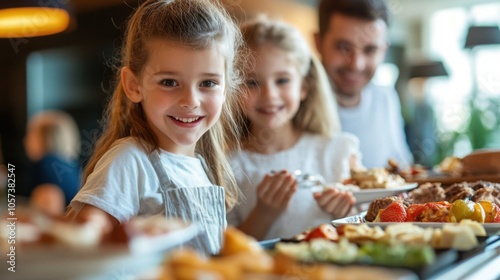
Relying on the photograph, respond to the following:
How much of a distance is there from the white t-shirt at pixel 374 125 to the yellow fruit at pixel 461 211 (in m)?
1.79

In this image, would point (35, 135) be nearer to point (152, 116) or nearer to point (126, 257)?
point (152, 116)

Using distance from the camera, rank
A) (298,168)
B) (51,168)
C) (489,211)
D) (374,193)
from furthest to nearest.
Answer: (51,168)
(298,168)
(374,193)
(489,211)

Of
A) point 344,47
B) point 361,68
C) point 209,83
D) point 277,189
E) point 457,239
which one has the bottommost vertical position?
point 457,239

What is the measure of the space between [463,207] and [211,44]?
0.74 m

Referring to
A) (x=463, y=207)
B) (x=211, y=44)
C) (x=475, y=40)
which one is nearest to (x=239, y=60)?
(x=211, y=44)

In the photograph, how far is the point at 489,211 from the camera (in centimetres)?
161

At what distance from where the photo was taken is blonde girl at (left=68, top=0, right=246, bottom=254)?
1524mm

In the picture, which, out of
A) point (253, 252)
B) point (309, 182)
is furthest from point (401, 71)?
point (253, 252)

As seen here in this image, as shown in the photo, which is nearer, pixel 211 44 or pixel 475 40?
pixel 211 44

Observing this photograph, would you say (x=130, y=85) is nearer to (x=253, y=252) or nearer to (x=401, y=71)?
(x=253, y=252)

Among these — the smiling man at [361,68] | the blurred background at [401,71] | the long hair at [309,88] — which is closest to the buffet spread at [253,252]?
the long hair at [309,88]

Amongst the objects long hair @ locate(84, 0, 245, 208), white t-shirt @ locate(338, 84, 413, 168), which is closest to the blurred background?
white t-shirt @ locate(338, 84, 413, 168)

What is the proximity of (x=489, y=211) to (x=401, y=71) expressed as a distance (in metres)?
7.48

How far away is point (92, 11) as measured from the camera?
658 centimetres
